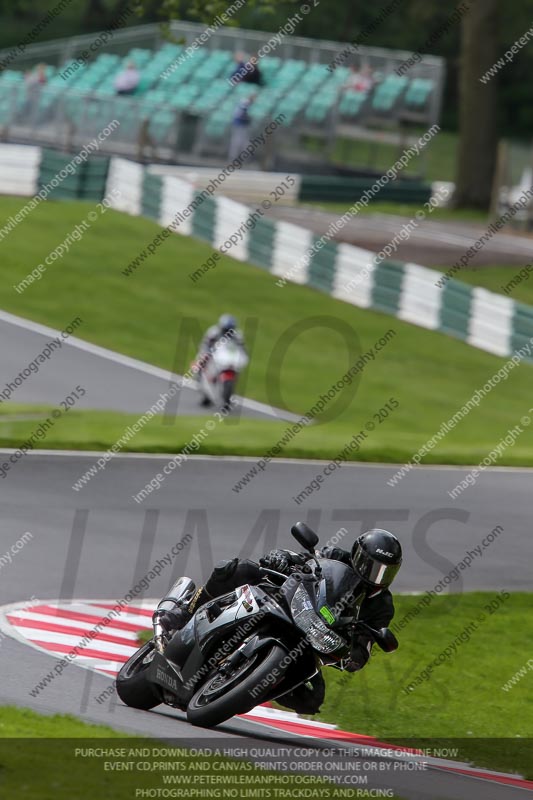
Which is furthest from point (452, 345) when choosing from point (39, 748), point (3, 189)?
point (39, 748)

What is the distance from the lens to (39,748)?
269 inches

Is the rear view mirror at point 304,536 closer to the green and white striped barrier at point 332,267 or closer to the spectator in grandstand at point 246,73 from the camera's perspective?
the green and white striped barrier at point 332,267

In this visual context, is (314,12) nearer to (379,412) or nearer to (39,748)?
(379,412)

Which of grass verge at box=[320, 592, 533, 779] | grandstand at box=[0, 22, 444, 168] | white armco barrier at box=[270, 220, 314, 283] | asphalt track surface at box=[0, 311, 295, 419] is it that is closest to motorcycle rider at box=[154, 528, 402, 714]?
grass verge at box=[320, 592, 533, 779]

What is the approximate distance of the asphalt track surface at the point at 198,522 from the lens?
11.9 metres

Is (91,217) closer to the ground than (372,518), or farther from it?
closer to the ground

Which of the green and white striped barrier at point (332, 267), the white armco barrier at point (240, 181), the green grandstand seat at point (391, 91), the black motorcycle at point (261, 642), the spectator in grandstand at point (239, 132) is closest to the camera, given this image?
the black motorcycle at point (261, 642)

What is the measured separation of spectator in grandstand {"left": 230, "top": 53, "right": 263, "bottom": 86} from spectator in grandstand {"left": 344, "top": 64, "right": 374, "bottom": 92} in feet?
9.07

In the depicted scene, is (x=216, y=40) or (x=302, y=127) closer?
(x=302, y=127)

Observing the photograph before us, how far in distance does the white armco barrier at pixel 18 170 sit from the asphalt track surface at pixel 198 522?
17392 millimetres

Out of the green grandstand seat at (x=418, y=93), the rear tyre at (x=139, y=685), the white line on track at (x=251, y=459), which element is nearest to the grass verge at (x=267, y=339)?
the white line on track at (x=251, y=459)

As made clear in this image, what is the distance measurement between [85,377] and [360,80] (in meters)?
20.4

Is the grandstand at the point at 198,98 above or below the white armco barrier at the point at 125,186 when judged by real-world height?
above

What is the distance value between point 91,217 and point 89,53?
11457mm
